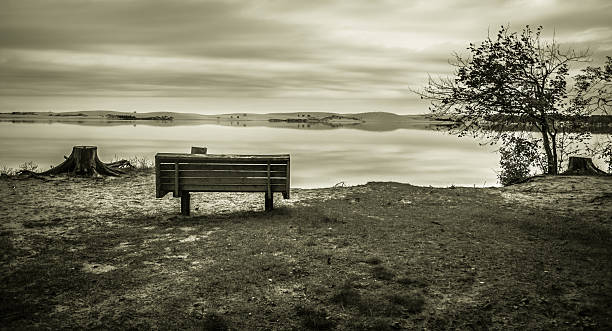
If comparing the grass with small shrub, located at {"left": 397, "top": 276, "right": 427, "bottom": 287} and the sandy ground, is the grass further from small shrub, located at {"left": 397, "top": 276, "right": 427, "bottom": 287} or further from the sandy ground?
the sandy ground

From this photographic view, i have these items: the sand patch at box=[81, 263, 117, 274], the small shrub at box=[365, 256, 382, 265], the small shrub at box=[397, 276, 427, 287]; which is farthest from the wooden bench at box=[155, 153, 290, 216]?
the small shrub at box=[397, 276, 427, 287]

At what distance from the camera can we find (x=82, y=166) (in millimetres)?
15836

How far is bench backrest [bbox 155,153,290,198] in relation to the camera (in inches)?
390

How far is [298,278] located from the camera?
625 centimetres

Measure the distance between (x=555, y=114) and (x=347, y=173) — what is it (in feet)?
58.6

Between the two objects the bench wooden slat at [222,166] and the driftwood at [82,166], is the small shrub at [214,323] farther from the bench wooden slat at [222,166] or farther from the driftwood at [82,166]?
the driftwood at [82,166]

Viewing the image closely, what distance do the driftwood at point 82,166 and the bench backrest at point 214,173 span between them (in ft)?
24.2

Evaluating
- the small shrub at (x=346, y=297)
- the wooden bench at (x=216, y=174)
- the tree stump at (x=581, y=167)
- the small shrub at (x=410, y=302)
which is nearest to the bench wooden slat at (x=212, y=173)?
the wooden bench at (x=216, y=174)

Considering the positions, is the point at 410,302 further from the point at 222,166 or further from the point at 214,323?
the point at 222,166

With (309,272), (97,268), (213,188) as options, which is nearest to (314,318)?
(309,272)

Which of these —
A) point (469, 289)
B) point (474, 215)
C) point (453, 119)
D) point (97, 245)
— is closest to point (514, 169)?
point (453, 119)

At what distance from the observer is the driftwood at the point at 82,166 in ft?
51.9

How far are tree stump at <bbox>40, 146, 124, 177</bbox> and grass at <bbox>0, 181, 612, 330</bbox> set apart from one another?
655 cm

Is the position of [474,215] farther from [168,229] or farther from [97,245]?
[97,245]
